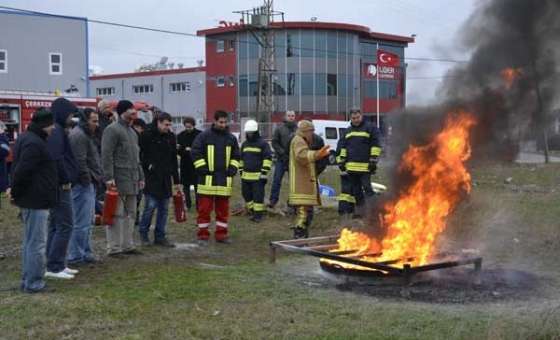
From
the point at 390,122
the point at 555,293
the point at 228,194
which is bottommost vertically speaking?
the point at 555,293

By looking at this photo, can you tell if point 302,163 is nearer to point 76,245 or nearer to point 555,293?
point 76,245

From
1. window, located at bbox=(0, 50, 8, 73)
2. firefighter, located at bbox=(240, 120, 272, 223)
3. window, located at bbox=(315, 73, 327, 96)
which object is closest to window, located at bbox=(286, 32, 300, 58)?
window, located at bbox=(315, 73, 327, 96)

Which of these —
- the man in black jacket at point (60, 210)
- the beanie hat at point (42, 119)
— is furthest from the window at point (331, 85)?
the beanie hat at point (42, 119)

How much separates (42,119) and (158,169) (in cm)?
276

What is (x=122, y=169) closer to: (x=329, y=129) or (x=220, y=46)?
(x=329, y=129)

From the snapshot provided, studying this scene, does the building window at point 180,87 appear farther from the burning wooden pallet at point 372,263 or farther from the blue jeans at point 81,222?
the burning wooden pallet at point 372,263

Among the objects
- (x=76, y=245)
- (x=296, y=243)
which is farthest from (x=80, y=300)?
(x=296, y=243)

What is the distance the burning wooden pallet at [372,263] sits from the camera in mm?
6832

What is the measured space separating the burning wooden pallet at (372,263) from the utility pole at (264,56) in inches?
1484

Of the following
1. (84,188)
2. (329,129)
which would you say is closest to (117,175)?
(84,188)

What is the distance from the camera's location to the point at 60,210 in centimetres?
727

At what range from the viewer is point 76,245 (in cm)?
823

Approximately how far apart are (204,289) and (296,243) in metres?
1.81

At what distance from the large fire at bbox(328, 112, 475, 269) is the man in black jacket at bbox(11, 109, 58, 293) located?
347 centimetres
